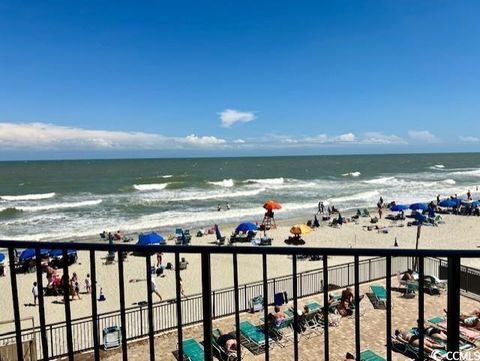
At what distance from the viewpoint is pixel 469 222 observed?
107 ft

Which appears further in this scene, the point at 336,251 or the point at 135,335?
the point at 135,335

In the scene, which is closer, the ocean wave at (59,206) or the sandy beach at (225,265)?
the sandy beach at (225,265)

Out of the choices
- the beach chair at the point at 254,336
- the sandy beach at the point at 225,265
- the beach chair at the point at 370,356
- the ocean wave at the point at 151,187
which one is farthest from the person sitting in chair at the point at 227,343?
the ocean wave at the point at 151,187

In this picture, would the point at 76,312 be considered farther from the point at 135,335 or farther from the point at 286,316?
the point at 286,316

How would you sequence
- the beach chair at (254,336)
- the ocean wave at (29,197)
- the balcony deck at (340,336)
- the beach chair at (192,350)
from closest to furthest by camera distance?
the beach chair at (192,350)
the balcony deck at (340,336)
the beach chair at (254,336)
the ocean wave at (29,197)

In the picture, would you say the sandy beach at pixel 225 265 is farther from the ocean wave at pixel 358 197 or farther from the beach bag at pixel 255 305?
the ocean wave at pixel 358 197

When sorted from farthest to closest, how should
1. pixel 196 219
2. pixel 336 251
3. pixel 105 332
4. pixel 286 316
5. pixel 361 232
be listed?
pixel 196 219
pixel 361 232
pixel 286 316
pixel 105 332
pixel 336 251

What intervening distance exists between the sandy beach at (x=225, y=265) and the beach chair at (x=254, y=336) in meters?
6.81

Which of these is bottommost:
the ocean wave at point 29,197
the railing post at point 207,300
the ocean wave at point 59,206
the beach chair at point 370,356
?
the ocean wave at point 59,206

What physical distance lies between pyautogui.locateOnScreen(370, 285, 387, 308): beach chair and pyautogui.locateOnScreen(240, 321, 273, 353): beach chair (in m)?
3.78

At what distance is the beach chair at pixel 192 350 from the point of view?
9.14 meters

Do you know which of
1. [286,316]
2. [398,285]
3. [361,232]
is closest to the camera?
[286,316]

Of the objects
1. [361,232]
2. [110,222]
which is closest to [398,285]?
[361,232]

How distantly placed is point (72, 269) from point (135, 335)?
12621mm
